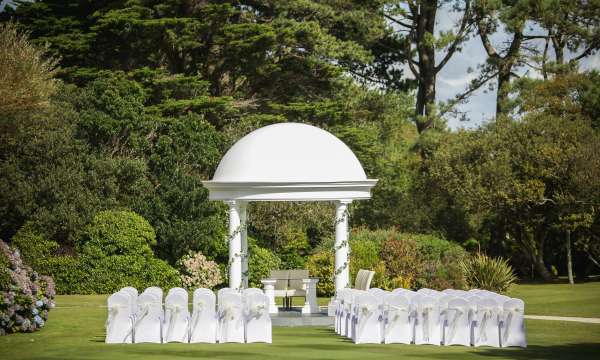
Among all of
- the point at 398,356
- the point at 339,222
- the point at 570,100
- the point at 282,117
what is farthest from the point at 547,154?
the point at 398,356

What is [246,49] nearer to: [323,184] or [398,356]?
[323,184]

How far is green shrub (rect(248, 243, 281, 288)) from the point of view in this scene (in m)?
36.6

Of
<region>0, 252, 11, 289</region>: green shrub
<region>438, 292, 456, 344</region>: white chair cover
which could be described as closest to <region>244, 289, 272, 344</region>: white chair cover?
<region>438, 292, 456, 344</region>: white chair cover

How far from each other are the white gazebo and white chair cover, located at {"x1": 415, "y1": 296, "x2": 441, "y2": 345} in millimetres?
5849

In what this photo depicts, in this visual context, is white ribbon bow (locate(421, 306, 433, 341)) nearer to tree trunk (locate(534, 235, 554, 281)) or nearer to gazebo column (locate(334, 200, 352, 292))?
gazebo column (locate(334, 200, 352, 292))

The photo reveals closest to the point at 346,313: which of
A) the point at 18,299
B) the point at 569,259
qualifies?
the point at 18,299

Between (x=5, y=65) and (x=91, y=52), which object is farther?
(x=91, y=52)

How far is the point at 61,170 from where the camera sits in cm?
3575

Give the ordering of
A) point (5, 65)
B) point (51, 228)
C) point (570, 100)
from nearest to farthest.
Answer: point (5, 65), point (51, 228), point (570, 100)

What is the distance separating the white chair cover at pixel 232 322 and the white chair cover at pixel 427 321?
11.2ft

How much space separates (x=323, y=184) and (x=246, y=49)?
67.1ft

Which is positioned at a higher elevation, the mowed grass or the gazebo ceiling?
the gazebo ceiling

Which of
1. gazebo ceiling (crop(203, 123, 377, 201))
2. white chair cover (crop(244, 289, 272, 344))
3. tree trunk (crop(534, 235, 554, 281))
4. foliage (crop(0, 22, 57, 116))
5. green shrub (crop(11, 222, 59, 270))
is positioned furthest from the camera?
tree trunk (crop(534, 235, 554, 281))

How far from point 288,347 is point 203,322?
6.05 feet
